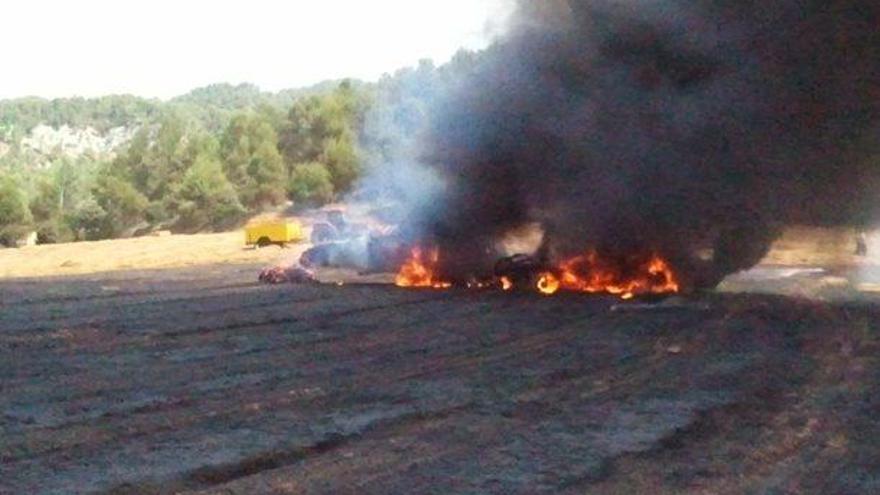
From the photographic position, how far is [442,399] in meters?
14.4

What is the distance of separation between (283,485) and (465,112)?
22.4 metres

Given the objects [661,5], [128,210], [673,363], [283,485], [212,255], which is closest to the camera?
[283,485]

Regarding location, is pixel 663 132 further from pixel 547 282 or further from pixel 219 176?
pixel 219 176

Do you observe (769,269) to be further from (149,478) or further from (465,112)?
(149,478)

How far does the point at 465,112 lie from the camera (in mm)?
31750

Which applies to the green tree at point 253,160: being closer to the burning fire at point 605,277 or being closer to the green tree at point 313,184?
the green tree at point 313,184

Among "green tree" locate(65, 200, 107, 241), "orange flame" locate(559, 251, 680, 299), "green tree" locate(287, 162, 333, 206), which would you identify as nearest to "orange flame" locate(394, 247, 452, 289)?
"orange flame" locate(559, 251, 680, 299)

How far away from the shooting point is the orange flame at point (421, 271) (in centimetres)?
3209

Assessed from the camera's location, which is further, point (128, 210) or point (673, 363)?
point (128, 210)

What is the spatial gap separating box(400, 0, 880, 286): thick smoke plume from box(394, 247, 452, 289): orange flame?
17.9 inches

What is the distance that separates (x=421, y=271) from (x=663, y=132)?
816 cm

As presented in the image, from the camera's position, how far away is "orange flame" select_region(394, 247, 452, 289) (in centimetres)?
3209

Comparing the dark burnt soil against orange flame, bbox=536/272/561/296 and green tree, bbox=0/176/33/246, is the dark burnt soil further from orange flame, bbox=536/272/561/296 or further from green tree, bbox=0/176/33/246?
green tree, bbox=0/176/33/246

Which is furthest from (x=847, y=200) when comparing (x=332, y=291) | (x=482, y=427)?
(x=482, y=427)
